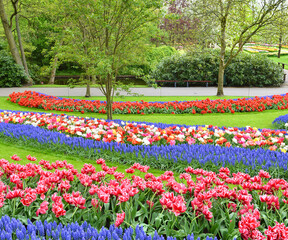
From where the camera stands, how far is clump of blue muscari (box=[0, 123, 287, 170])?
4.99m

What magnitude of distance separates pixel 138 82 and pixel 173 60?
20.4 feet

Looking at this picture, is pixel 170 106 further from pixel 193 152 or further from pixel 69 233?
pixel 69 233

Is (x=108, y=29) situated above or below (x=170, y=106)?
above

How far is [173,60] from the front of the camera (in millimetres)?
23656

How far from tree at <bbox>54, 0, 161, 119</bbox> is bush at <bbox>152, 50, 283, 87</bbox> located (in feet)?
45.6

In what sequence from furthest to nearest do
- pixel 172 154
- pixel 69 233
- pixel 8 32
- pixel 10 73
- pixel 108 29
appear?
1. pixel 8 32
2. pixel 10 73
3. pixel 108 29
4. pixel 172 154
5. pixel 69 233

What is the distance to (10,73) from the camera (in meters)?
21.1

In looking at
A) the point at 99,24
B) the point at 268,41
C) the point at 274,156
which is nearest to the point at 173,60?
the point at 268,41

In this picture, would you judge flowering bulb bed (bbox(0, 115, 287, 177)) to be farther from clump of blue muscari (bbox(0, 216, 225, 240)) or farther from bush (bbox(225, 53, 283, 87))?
bush (bbox(225, 53, 283, 87))

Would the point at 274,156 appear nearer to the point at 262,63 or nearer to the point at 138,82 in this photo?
the point at 262,63

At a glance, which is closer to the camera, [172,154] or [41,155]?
[172,154]

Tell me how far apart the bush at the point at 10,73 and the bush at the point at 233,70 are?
1027 centimetres

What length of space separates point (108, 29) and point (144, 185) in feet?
20.9

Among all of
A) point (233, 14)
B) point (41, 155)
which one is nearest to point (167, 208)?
point (41, 155)
